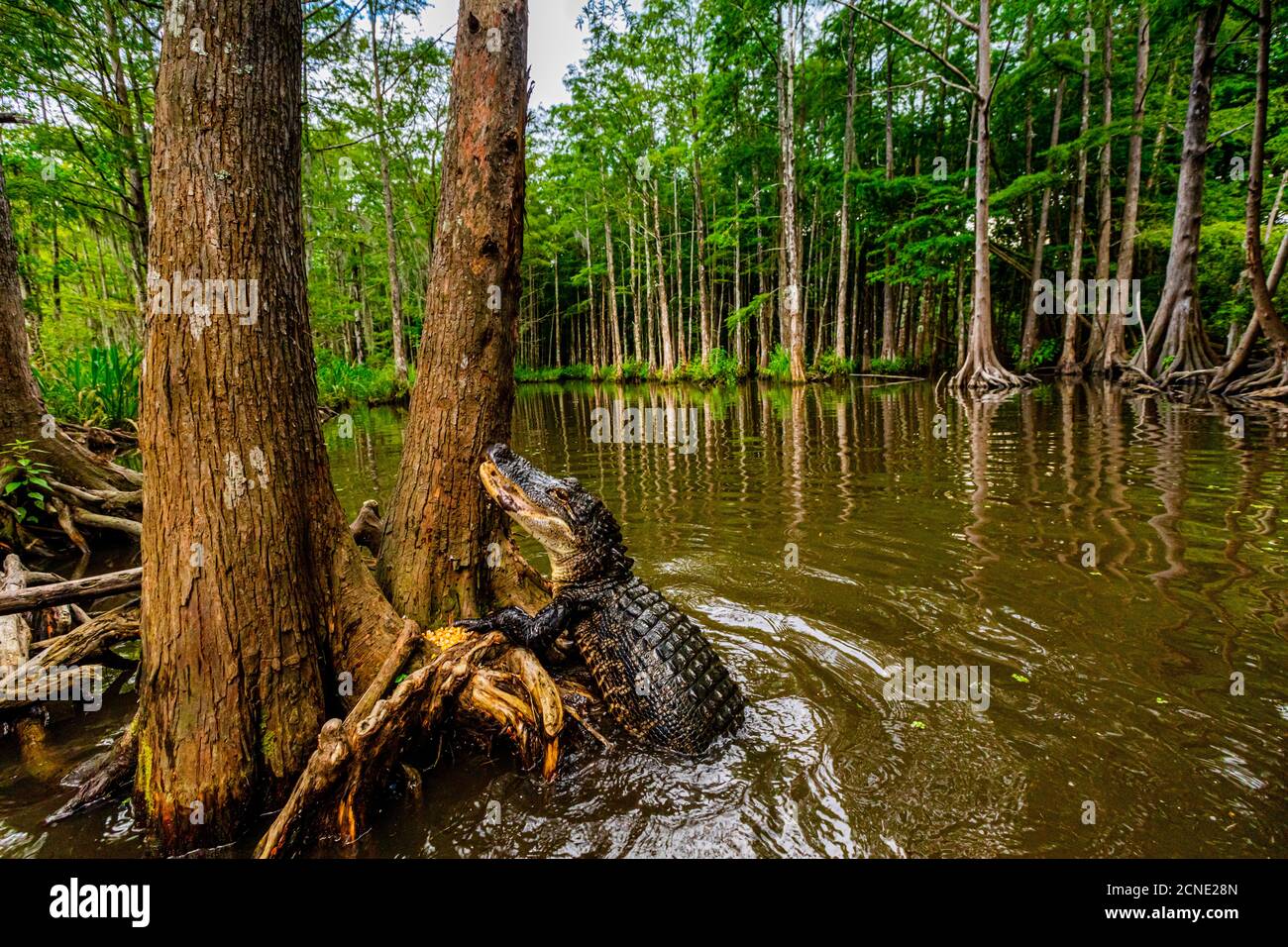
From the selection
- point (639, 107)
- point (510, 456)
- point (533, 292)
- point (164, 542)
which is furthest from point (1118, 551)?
point (533, 292)

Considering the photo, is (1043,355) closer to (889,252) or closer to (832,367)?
(889,252)

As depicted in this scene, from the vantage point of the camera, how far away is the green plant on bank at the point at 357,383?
2119cm

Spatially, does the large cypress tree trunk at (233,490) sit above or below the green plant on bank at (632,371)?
below

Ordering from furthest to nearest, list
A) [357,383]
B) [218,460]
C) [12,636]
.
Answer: [357,383] → [12,636] → [218,460]

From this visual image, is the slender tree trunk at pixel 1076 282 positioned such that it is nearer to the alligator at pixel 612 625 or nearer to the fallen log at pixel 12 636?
the alligator at pixel 612 625

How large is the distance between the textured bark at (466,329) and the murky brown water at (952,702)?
3.83 feet

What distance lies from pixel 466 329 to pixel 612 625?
1.96m

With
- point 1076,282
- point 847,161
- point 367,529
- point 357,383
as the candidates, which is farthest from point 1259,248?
point 357,383

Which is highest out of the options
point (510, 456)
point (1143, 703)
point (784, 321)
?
point (784, 321)

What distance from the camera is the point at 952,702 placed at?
3.12 metres

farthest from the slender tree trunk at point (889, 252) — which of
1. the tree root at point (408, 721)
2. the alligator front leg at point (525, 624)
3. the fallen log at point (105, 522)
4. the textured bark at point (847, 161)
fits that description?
the fallen log at point (105, 522)

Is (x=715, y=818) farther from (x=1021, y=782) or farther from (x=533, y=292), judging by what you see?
(x=533, y=292)

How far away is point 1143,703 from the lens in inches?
113

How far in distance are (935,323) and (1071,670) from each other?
102ft
